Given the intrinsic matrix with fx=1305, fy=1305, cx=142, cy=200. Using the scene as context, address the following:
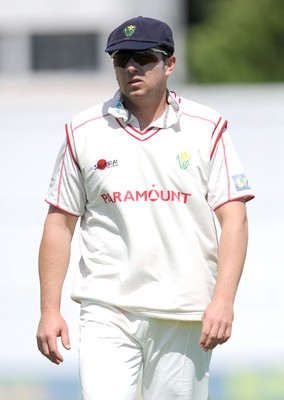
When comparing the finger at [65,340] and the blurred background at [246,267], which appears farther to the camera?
the blurred background at [246,267]

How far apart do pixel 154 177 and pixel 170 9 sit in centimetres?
1103

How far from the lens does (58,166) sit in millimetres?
4922

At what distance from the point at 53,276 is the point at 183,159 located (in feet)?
2.13

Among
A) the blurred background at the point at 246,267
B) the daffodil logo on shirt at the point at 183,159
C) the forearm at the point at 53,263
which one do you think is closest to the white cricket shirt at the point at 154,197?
the daffodil logo on shirt at the point at 183,159

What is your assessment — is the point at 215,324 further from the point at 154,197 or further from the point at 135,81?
the point at 135,81

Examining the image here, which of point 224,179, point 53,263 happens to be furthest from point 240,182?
point 53,263

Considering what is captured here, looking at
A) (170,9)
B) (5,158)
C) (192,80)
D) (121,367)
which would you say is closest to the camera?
(121,367)

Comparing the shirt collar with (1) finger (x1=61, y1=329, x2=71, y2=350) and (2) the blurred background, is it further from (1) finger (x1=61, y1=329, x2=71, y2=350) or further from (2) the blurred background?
(2) the blurred background

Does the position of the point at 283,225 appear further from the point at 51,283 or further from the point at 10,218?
the point at 51,283

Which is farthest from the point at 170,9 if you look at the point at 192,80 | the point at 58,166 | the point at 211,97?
the point at 58,166

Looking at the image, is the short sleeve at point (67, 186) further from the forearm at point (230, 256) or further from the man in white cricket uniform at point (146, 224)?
the forearm at point (230, 256)

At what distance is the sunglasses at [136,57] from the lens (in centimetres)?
478

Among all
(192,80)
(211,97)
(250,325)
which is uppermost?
(211,97)

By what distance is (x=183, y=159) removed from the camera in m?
4.79
